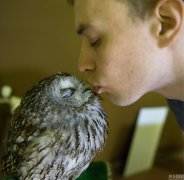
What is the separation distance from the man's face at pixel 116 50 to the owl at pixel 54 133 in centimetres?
5

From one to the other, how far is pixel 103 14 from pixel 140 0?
6cm

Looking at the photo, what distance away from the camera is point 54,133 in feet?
1.73

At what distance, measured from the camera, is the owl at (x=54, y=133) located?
0.53m

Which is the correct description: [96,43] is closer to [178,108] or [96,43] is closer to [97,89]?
[97,89]

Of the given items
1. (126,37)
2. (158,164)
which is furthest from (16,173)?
(158,164)

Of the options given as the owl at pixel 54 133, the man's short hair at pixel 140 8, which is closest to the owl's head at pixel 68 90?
the owl at pixel 54 133

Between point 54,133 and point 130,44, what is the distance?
188mm

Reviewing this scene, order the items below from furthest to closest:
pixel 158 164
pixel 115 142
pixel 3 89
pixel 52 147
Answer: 1. pixel 158 164
2. pixel 115 142
3. pixel 3 89
4. pixel 52 147

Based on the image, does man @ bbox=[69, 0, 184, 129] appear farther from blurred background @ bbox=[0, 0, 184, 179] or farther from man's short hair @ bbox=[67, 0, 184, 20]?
blurred background @ bbox=[0, 0, 184, 179]

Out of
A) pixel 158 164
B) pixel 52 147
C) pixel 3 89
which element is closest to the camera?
pixel 52 147

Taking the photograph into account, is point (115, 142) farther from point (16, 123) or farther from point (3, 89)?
point (16, 123)

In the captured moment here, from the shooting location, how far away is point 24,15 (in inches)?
47.1

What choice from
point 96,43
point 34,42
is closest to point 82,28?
point 96,43

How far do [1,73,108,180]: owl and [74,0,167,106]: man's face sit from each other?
54mm
